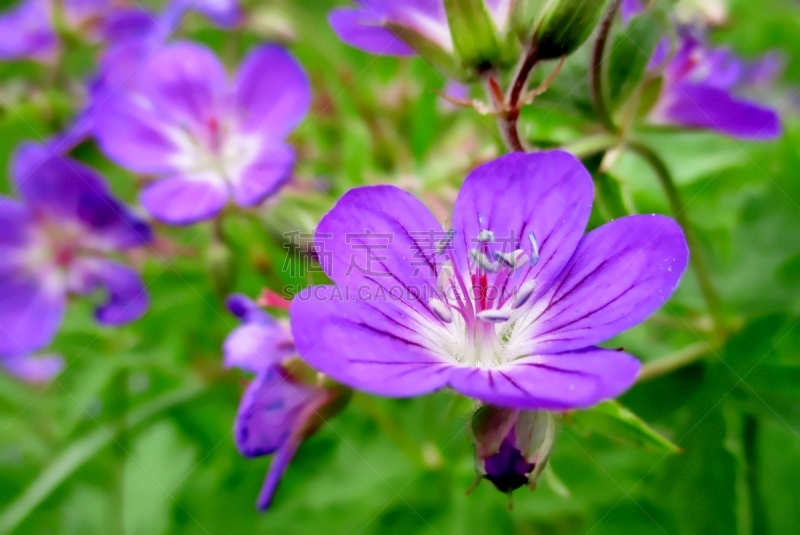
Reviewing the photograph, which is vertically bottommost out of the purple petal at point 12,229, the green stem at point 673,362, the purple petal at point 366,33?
the purple petal at point 12,229

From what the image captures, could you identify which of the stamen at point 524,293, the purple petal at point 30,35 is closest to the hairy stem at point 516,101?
the stamen at point 524,293

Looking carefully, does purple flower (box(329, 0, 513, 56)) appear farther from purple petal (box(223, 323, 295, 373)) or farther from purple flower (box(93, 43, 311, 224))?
purple petal (box(223, 323, 295, 373))

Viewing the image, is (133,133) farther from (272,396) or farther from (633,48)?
(633,48)

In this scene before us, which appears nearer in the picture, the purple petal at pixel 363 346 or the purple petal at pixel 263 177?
the purple petal at pixel 363 346

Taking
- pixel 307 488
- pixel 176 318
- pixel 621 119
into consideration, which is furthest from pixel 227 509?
pixel 621 119

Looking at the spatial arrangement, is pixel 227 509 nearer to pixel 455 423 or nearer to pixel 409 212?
pixel 455 423

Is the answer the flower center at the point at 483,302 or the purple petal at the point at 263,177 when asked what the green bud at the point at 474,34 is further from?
the purple petal at the point at 263,177
